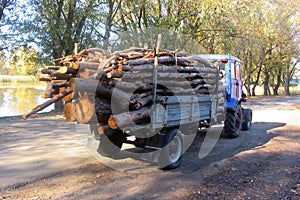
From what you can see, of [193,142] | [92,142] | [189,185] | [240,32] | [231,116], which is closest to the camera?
[189,185]

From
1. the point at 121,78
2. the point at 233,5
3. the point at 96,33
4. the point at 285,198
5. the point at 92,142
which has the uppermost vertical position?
the point at 233,5

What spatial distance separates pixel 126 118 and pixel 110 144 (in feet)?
5.79

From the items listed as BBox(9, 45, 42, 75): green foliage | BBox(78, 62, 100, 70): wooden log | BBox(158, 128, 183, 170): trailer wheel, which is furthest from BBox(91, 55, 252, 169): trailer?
BBox(9, 45, 42, 75): green foliage

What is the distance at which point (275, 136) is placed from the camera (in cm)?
1077

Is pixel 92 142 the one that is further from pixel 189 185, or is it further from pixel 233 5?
pixel 233 5

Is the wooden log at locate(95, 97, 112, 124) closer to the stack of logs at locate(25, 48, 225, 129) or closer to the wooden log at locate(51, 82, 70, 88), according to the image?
the stack of logs at locate(25, 48, 225, 129)

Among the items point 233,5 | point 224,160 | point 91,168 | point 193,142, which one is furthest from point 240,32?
point 91,168

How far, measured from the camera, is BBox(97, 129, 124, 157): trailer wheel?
6.94 meters

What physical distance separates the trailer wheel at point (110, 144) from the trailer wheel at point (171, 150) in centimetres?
101

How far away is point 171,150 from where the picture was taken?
673cm

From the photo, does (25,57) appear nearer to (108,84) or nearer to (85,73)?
(85,73)

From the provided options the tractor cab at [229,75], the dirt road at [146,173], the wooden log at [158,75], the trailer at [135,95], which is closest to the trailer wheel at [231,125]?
the tractor cab at [229,75]

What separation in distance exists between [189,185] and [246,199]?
1004 millimetres

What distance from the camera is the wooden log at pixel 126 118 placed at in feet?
18.1
